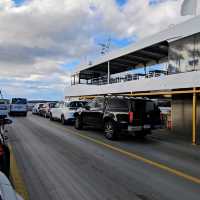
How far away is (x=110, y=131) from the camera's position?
12789 mm

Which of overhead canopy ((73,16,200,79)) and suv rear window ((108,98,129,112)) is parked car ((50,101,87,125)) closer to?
overhead canopy ((73,16,200,79))

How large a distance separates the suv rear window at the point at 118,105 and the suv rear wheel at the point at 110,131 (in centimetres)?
66

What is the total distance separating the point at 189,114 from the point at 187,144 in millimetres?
4735

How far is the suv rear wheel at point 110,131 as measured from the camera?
1256 centimetres

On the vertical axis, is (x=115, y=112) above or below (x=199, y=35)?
below

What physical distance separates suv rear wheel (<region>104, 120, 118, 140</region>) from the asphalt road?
1.31m

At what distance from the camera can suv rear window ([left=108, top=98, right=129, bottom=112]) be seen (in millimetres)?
12609

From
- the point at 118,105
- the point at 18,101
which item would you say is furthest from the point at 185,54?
the point at 18,101

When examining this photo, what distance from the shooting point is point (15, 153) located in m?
9.08

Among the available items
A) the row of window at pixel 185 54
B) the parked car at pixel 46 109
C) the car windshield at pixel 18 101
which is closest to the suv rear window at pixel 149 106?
the row of window at pixel 185 54

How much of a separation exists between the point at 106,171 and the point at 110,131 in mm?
5742

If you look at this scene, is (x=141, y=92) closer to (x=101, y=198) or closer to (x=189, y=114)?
(x=189, y=114)

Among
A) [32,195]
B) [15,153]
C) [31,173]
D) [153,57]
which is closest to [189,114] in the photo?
[153,57]

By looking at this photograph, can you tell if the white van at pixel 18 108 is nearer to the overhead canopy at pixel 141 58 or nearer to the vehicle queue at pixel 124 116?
the overhead canopy at pixel 141 58
